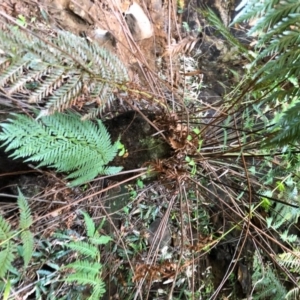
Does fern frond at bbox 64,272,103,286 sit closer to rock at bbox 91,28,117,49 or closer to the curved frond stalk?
the curved frond stalk

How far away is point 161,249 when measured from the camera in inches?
62.1

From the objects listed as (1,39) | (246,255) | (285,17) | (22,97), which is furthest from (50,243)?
(285,17)

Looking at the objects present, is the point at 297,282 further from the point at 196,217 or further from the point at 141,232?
the point at 141,232

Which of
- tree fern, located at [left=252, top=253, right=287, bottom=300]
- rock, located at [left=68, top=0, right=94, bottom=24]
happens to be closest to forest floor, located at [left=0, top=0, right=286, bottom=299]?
rock, located at [left=68, top=0, right=94, bottom=24]

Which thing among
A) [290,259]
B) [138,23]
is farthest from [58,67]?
[290,259]

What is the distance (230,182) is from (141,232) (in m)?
0.44

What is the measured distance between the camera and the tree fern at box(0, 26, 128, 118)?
2.56 feet

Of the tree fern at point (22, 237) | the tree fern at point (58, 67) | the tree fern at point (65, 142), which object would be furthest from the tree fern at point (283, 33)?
the tree fern at point (22, 237)

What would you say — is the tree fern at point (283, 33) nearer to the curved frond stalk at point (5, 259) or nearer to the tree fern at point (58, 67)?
the tree fern at point (58, 67)

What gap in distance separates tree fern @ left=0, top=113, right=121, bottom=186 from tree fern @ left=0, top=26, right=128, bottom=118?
0.41ft

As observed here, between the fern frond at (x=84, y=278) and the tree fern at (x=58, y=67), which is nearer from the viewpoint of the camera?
the tree fern at (x=58, y=67)

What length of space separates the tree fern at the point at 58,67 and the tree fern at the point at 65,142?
0.41 feet

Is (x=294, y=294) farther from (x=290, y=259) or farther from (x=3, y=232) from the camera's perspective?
(x=3, y=232)

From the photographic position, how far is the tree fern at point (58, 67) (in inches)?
30.7
